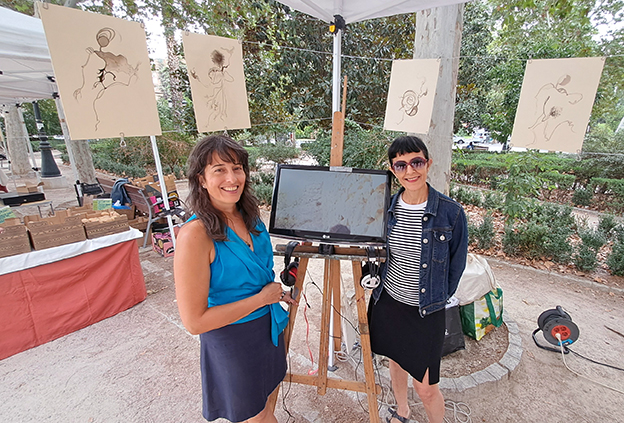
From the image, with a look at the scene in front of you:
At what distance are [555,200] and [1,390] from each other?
10.6 meters

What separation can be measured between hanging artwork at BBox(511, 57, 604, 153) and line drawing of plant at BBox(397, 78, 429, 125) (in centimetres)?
91

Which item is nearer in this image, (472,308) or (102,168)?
(472,308)

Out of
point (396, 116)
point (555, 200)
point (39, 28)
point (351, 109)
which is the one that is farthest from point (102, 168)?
point (555, 200)

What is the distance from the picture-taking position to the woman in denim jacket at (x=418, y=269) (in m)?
1.50

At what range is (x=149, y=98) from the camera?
8.51 ft

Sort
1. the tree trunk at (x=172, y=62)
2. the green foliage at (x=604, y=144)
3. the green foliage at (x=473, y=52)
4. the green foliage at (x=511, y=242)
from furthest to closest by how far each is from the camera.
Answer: the tree trunk at (x=172, y=62) < the green foliage at (x=604, y=144) < the green foliage at (x=473, y=52) < the green foliage at (x=511, y=242)

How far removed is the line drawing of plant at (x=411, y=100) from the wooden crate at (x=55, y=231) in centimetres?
336

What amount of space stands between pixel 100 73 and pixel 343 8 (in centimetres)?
202

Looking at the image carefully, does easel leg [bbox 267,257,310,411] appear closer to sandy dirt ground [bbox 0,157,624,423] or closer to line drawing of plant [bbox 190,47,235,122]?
sandy dirt ground [bbox 0,157,624,423]

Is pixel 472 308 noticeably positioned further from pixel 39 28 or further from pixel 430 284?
pixel 39 28

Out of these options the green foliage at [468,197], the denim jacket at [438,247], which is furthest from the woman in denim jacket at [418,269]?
the green foliage at [468,197]

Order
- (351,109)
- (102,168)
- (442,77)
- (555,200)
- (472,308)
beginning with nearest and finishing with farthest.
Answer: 1. (442,77)
2. (472,308)
3. (351,109)
4. (555,200)
5. (102,168)

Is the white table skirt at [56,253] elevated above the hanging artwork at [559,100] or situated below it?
below

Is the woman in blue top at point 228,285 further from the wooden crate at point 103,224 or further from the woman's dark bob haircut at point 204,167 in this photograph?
the wooden crate at point 103,224
